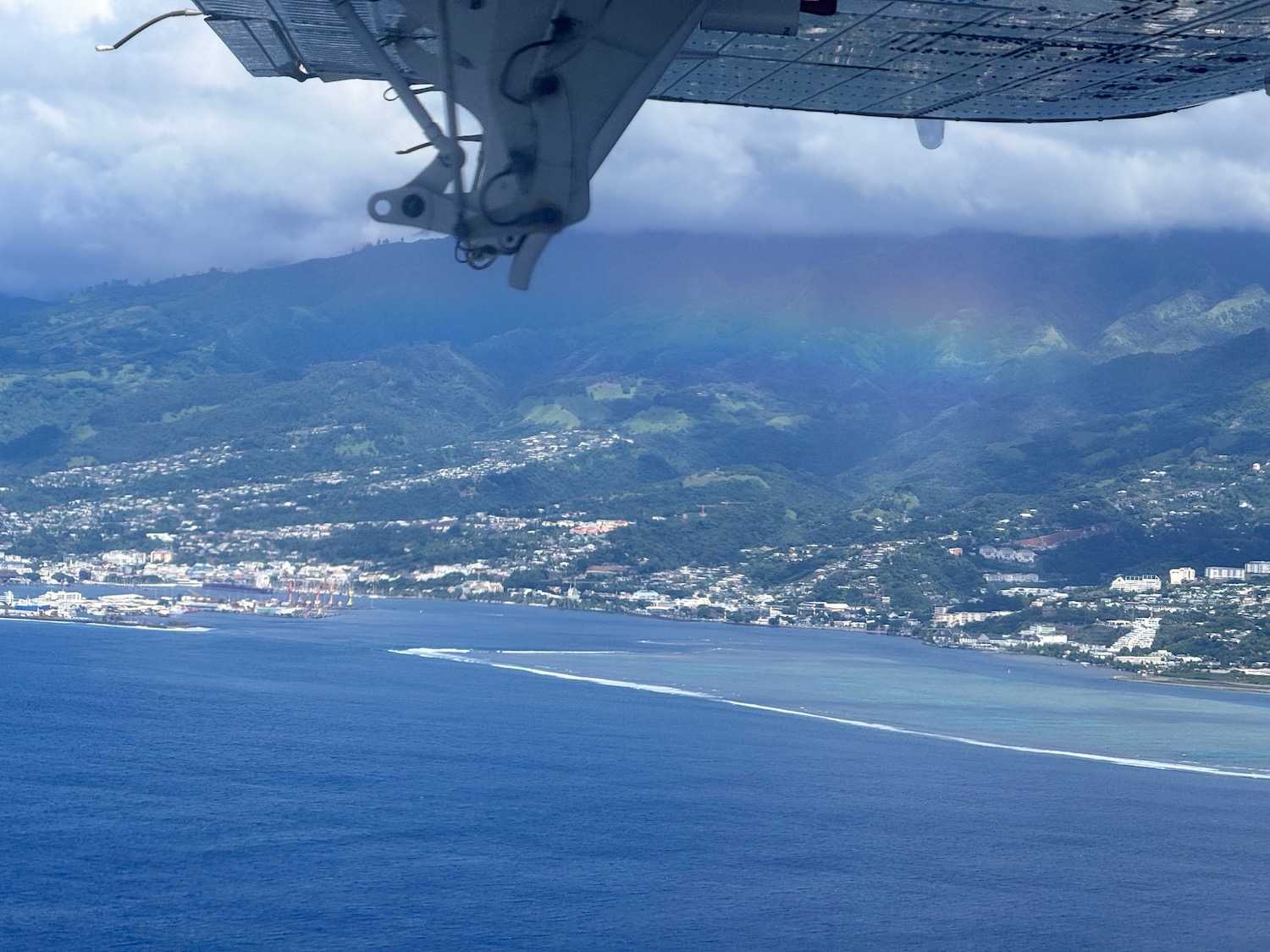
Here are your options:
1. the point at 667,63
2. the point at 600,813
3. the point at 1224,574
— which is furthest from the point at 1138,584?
the point at 667,63

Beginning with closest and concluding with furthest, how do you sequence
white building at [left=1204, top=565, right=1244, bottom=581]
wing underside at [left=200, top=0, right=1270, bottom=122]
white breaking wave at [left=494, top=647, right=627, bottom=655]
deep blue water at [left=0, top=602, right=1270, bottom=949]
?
wing underside at [left=200, top=0, right=1270, bottom=122], deep blue water at [left=0, top=602, right=1270, bottom=949], white breaking wave at [left=494, top=647, right=627, bottom=655], white building at [left=1204, top=565, right=1244, bottom=581]

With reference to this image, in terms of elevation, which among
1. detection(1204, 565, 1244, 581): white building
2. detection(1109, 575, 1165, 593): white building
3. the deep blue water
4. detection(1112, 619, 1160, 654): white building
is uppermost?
detection(1204, 565, 1244, 581): white building

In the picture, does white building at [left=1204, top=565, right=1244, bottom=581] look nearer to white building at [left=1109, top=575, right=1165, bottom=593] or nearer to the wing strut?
white building at [left=1109, top=575, right=1165, bottom=593]

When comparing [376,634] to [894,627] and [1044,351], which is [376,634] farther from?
[1044,351]

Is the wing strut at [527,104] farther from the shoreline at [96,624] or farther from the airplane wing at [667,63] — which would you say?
the shoreline at [96,624]

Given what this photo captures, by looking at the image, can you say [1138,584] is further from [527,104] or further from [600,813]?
[527,104]

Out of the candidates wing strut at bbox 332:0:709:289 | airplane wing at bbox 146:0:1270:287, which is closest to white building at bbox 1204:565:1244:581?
airplane wing at bbox 146:0:1270:287

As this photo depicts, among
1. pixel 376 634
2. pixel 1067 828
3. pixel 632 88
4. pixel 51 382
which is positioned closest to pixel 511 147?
pixel 632 88
